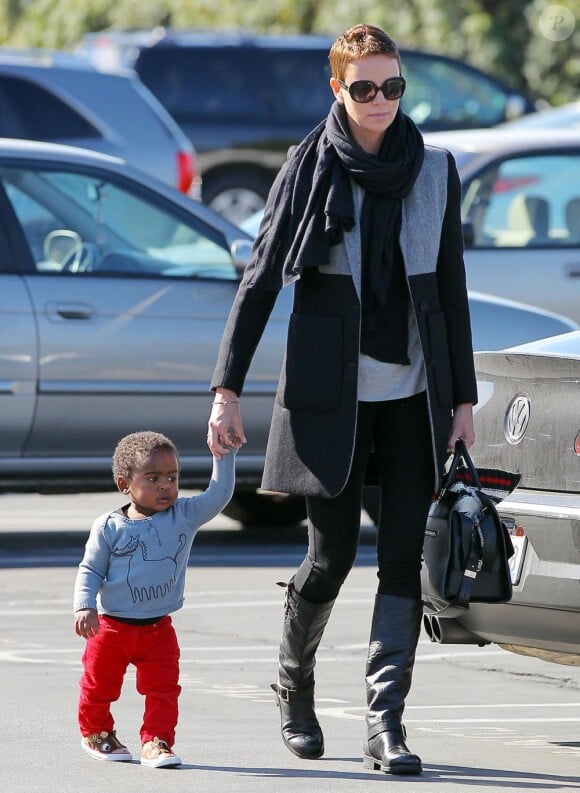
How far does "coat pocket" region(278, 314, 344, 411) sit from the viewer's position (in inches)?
198

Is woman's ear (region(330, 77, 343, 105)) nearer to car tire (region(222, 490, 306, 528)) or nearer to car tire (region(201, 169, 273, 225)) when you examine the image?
car tire (region(222, 490, 306, 528))

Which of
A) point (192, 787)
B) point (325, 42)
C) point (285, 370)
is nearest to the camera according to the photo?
point (192, 787)

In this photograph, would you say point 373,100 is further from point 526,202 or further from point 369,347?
point 526,202

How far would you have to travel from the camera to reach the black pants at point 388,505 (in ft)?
16.6

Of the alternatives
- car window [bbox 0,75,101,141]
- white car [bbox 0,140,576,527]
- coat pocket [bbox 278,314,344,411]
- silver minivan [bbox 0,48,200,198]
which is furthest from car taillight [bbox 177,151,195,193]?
coat pocket [bbox 278,314,344,411]

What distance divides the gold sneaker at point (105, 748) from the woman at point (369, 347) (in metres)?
0.44

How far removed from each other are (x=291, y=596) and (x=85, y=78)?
1084 centimetres

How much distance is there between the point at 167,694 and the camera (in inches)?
197

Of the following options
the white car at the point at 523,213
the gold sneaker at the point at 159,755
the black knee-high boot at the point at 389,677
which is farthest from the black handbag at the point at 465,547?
the white car at the point at 523,213

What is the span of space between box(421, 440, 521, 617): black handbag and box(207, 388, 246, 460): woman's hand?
53cm

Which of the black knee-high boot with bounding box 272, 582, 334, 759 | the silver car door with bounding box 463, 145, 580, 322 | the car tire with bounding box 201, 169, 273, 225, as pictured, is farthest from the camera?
the car tire with bounding box 201, 169, 273, 225

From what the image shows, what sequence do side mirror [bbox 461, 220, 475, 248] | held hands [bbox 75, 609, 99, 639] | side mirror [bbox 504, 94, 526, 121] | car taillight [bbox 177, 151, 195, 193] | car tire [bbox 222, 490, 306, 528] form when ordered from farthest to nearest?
side mirror [bbox 504, 94, 526, 121]
car taillight [bbox 177, 151, 195, 193]
side mirror [bbox 461, 220, 475, 248]
car tire [bbox 222, 490, 306, 528]
held hands [bbox 75, 609, 99, 639]

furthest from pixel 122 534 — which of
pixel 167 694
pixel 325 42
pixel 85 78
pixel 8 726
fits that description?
pixel 325 42

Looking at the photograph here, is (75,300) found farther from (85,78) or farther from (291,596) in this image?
(85,78)
